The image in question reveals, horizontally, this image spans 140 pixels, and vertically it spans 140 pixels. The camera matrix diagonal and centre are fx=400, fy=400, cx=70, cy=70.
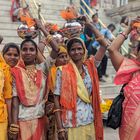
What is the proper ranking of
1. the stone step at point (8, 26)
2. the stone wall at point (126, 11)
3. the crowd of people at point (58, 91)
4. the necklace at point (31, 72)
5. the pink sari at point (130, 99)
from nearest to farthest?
the pink sari at point (130, 99) < the crowd of people at point (58, 91) < the necklace at point (31, 72) < the stone step at point (8, 26) < the stone wall at point (126, 11)

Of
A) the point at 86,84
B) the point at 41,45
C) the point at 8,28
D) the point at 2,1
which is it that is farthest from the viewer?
the point at 2,1

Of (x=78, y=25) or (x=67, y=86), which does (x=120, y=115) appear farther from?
(x=78, y=25)

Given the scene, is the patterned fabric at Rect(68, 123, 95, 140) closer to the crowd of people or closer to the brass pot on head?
the crowd of people

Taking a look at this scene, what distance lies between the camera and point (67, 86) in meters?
4.02

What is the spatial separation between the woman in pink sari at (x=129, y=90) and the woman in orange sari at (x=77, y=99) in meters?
0.45

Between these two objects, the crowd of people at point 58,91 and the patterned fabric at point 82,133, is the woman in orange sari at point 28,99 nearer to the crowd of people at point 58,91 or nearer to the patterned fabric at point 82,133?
the crowd of people at point 58,91

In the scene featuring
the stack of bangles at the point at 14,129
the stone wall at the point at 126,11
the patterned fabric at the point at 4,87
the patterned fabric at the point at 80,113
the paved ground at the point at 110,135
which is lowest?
the paved ground at the point at 110,135

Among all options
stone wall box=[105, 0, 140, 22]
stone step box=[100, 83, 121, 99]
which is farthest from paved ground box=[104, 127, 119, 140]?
stone wall box=[105, 0, 140, 22]

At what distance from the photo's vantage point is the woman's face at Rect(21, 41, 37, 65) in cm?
420

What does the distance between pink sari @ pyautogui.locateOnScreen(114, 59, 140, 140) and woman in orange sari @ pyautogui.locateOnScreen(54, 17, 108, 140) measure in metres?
0.46

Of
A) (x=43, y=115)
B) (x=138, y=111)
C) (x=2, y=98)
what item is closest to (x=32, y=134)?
(x=43, y=115)

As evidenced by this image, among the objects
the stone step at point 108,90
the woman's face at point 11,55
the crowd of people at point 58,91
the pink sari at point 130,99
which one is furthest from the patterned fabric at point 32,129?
the stone step at point 108,90

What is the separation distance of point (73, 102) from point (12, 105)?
61cm

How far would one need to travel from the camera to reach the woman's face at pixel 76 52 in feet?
13.7
